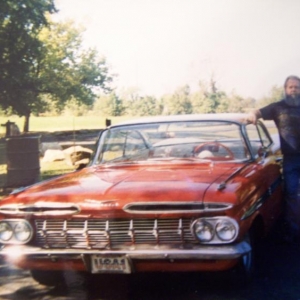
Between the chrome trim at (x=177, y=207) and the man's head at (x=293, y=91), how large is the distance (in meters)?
1.94

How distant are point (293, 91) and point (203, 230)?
→ 2.10 meters

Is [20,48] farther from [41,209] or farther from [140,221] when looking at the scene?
[140,221]

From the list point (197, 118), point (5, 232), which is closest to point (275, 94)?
point (197, 118)

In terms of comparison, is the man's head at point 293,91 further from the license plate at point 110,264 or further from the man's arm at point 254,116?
the license plate at point 110,264

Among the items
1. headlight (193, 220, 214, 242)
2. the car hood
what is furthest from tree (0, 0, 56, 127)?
headlight (193, 220, 214, 242)

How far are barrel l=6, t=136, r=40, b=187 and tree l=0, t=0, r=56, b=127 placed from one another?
10434 millimetres

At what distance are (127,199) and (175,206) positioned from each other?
0.95 feet

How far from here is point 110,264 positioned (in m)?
3.14

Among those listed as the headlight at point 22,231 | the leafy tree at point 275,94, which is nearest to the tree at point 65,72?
the leafy tree at point 275,94

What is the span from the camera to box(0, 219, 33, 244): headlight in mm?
3368

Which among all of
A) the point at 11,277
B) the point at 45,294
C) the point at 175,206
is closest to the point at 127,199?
the point at 175,206

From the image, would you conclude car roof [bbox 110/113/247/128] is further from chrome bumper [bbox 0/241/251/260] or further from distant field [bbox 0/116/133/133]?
distant field [bbox 0/116/133/133]

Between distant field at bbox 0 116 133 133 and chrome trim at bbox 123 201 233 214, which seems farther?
distant field at bbox 0 116 133 133

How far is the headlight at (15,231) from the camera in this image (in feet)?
11.0
